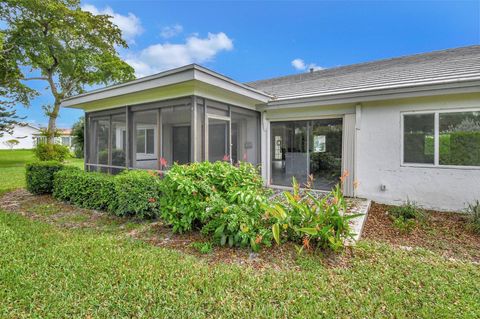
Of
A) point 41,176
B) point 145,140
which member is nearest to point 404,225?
point 145,140

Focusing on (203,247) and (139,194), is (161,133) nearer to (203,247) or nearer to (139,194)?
(139,194)

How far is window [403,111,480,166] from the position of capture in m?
5.74

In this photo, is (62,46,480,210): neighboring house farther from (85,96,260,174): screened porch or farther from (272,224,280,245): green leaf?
(272,224,280,245): green leaf

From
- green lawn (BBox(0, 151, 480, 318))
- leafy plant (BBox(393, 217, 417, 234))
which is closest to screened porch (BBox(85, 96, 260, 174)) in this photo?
green lawn (BBox(0, 151, 480, 318))

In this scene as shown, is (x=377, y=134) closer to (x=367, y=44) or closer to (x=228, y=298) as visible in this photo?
(x=228, y=298)

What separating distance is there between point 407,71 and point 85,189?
1023 cm

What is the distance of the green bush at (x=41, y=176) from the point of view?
25.0 feet

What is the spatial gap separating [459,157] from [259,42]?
37.8ft

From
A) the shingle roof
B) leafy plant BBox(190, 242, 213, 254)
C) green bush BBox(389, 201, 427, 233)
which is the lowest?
leafy plant BBox(190, 242, 213, 254)

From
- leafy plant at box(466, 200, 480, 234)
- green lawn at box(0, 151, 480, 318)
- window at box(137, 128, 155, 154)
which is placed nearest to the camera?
green lawn at box(0, 151, 480, 318)

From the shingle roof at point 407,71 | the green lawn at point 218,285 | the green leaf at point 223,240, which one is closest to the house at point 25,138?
the shingle roof at point 407,71

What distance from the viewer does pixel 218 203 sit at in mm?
3910

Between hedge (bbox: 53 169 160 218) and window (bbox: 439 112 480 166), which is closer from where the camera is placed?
hedge (bbox: 53 169 160 218)

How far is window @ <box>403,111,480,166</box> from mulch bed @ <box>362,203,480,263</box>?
1.37 metres
